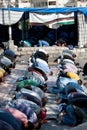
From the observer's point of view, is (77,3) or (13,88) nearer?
(13,88)

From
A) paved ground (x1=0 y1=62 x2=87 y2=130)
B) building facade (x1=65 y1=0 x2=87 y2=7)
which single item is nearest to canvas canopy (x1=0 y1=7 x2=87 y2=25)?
paved ground (x1=0 y1=62 x2=87 y2=130)

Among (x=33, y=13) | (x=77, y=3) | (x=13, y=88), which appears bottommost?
(x=77, y=3)

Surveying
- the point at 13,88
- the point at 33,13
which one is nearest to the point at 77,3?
the point at 33,13

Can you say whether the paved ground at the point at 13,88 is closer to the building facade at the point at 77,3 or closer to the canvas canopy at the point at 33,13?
the canvas canopy at the point at 33,13

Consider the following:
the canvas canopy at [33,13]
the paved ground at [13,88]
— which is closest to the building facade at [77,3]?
the canvas canopy at [33,13]

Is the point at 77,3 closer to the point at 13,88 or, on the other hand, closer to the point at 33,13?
the point at 33,13

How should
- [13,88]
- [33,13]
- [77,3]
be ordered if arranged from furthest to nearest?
[77,3] < [33,13] < [13,88]

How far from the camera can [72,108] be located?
34.3ft

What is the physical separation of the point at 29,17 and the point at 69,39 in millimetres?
2934

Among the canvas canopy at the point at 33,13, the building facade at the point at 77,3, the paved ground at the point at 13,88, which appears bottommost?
the building facade at the point at 77,3

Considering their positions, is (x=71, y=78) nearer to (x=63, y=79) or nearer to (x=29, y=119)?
(x=63, y=79)

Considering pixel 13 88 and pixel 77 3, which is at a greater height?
pixel 13 88

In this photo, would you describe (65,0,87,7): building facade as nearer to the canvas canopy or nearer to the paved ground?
the canvas canopy

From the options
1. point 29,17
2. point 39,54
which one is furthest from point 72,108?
point 29,17
